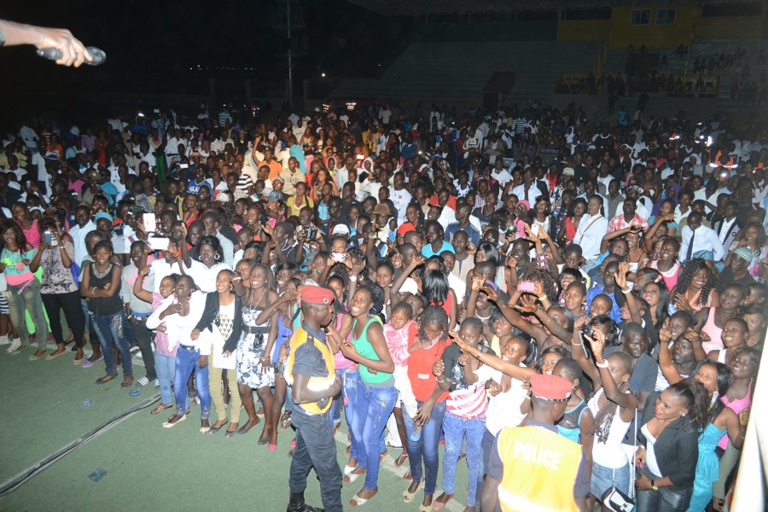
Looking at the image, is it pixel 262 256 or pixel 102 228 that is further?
pixel 102 228

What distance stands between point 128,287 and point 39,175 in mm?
6254

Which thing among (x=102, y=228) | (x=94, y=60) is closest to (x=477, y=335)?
(x=94, y=60)

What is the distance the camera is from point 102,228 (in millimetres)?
6504

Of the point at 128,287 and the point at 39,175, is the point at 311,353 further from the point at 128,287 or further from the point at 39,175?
the point at 39,175

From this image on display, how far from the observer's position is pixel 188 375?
5199mm

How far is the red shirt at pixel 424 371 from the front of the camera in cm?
402

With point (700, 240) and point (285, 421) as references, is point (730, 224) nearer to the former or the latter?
point (700, 240)

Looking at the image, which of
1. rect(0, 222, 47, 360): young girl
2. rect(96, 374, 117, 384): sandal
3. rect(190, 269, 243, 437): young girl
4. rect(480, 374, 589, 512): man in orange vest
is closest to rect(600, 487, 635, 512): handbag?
rect(480, 374, 589, 512): man in orange vest

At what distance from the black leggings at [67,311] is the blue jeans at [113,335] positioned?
1.84 ft

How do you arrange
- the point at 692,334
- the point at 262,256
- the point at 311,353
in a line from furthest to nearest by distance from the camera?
1. the point at 262,256
2. the point at 692,334
3. the point at 311,353

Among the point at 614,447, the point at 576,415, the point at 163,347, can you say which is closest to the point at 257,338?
the point at 163,347

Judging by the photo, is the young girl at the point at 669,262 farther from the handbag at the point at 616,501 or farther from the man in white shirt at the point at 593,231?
the handbag at the point at 616,501

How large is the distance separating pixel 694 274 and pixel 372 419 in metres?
3.31

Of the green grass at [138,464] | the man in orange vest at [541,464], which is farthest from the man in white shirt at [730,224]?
the man in orange vest at [541,464]
